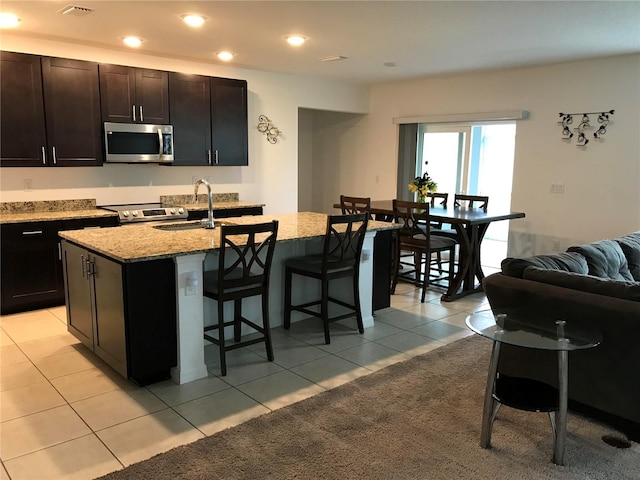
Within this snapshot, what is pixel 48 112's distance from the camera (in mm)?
4773

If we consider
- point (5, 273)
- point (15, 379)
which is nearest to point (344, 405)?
point (15, 379)

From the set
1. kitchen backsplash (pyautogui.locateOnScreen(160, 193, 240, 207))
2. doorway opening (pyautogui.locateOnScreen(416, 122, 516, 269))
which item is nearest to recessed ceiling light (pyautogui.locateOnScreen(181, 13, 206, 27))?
kitchen backsplash (pyautogui.locateOnScreen(160, 193, 240, 207))

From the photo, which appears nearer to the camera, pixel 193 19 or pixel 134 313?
pixel 134 313

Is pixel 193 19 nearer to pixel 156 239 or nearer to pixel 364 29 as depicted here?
pixel 364 29

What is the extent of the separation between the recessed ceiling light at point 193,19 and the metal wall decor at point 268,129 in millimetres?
2448

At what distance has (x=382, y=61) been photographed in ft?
19.4

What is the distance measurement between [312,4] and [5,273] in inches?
136

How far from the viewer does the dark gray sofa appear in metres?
2.52

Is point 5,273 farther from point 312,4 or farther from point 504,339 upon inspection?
point 504,339

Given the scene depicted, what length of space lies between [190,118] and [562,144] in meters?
4.35

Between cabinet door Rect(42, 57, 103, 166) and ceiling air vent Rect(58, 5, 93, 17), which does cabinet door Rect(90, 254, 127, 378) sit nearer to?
ceiling air vent Rect(58, 5, 93, 17)

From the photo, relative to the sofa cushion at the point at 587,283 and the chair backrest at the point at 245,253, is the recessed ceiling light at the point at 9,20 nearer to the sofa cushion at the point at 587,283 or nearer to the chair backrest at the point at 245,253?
the chair backrest at the point at 245,253

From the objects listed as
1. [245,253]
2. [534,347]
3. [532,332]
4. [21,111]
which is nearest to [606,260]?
[532,332]

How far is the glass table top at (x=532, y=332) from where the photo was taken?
7.46ft
